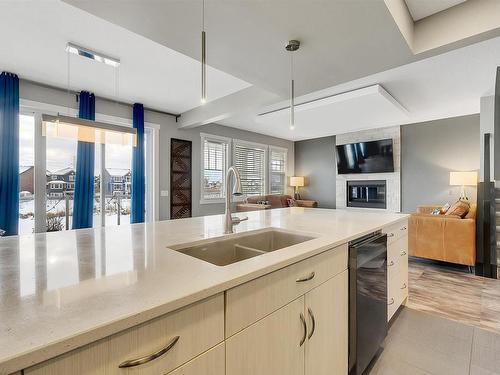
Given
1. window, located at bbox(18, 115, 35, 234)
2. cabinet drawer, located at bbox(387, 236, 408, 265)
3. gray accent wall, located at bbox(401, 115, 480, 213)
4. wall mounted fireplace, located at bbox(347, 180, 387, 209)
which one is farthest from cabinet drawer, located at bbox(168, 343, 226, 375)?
wall mounted fireplace, located at bbox(347, 180, 387, 209)

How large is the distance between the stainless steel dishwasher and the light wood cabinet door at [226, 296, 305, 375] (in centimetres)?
50

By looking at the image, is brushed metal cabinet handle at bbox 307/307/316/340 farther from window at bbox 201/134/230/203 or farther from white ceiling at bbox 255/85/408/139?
window at bbox 201/134/230/203

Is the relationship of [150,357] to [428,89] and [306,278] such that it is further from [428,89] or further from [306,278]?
[428,89]

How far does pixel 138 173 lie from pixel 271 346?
14.0ft

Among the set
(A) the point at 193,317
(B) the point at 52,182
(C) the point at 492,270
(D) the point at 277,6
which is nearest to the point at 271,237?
(A) the point at 193,317

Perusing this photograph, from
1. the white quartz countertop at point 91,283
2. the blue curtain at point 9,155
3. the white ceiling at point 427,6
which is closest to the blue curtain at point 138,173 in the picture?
the blue curtain at point 9,155

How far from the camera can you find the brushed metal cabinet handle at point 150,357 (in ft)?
1.93

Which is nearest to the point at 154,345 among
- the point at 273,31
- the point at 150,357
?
the point at 150,357

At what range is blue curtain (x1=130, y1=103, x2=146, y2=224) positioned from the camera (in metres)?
4.52

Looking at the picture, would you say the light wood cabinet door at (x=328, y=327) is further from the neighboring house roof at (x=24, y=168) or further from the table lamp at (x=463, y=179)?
the table lamp at (x=463, y=179)

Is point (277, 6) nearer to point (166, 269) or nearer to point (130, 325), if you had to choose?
point (166, 269)

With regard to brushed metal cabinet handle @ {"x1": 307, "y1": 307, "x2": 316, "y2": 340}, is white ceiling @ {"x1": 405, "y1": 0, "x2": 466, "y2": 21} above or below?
above

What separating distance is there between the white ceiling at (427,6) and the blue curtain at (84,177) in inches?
170

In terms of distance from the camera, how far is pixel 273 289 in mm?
965
